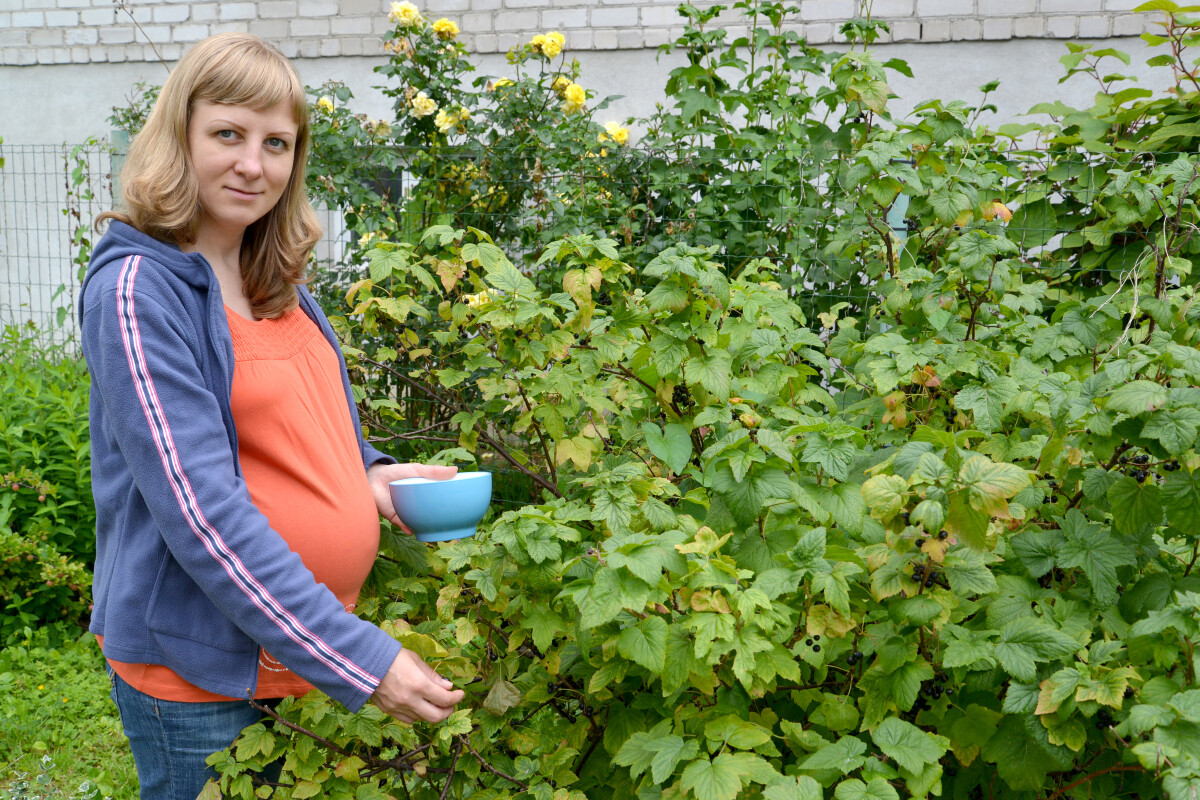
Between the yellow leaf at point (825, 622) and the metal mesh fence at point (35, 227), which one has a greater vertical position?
the metal mesh fence at point (35, 227)

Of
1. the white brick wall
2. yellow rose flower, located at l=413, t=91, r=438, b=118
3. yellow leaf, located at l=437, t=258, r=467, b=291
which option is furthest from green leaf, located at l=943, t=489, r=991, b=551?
the white brick wall

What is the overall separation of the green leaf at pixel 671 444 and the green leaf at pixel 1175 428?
0.76m

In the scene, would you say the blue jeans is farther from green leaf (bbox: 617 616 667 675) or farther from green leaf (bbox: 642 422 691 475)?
green leaf (bbox: 642 422 691 475)

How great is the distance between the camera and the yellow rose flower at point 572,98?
3791 millimetres

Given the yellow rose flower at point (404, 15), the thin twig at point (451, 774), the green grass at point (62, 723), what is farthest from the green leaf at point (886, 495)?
the yellow rose flower at point (404, 15)

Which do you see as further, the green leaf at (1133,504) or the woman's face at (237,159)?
the woman's face at (237,159)

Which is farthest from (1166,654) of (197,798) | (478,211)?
(478,211)

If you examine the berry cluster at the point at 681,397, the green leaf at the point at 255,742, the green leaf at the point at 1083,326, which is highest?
the green leaf at the point at 1083,326

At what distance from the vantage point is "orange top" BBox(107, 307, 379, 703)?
4.69 ft

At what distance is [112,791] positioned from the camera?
2795 mm

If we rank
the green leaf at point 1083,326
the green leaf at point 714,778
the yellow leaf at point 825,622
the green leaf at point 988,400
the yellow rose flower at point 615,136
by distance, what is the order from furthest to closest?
the yellow rose flower at point 615,136 → the green leaf at point 1083,326 → the green leaf at point 988,400 → the yellow leaf at point 825,622 → the green leaf at point 714,778

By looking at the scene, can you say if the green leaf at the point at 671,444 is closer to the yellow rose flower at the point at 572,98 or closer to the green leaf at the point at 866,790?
the green leaf at the point at 866,790

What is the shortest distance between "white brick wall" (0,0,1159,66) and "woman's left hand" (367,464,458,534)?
4.06 m

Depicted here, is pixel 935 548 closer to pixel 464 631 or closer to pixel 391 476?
pixel 464 631
